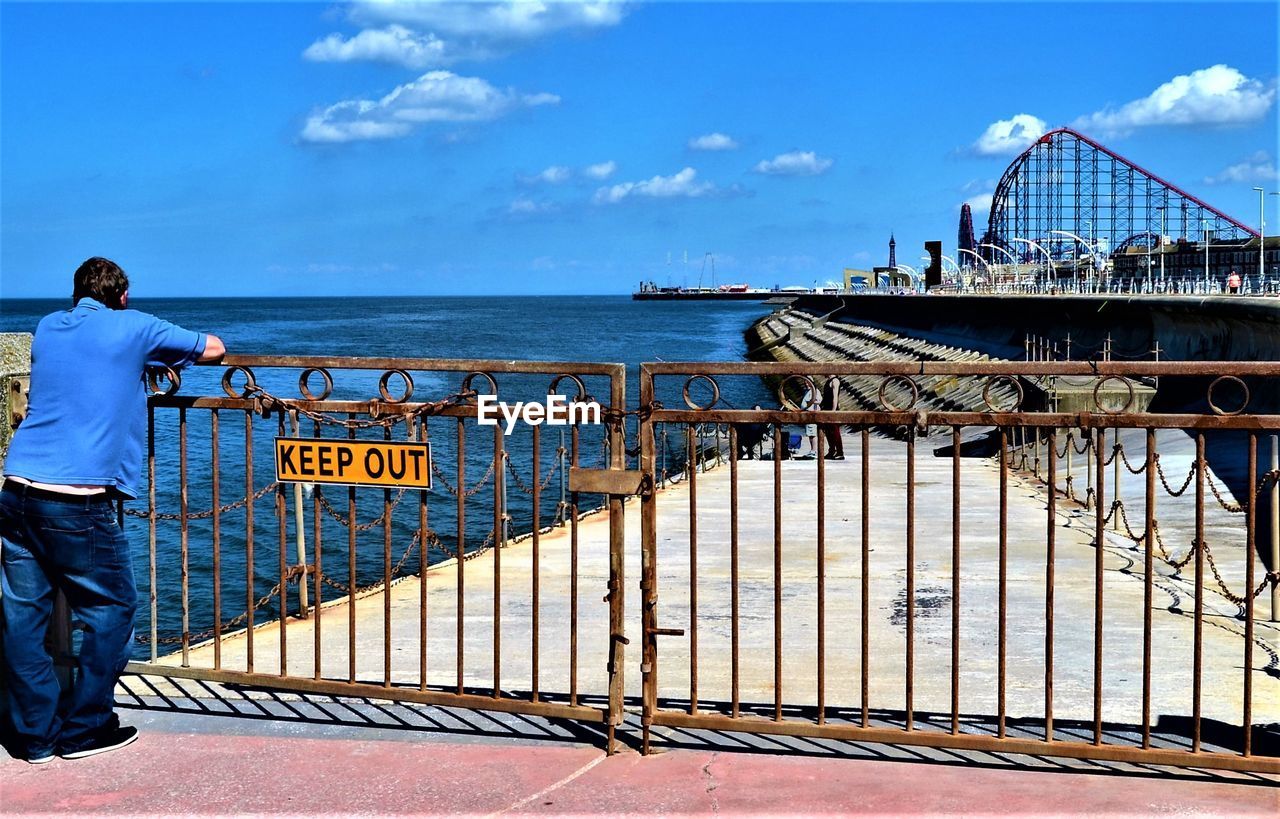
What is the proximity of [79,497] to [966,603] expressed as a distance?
18.5 ft

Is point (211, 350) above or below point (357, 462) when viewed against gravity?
above

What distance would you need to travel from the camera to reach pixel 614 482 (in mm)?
4809

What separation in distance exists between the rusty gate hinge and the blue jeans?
1.63 m

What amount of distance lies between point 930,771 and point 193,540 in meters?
19.0

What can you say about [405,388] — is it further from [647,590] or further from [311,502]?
[311,502]

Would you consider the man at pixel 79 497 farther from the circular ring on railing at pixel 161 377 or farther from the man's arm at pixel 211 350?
the circular ring on railing at pixel 161 377

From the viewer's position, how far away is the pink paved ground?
4238mm

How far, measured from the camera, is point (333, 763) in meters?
4.67

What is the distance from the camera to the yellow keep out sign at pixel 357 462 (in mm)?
5004

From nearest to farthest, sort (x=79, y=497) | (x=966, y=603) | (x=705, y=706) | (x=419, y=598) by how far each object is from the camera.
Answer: (x=79, y=497)
(x=705, y=706)
(x=966, y=603)
(x=419, y=598)

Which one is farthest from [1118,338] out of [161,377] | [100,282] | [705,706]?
[100,282]

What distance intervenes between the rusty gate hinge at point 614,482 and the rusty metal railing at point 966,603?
0.18ft

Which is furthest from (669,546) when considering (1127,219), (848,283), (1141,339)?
(848,283)

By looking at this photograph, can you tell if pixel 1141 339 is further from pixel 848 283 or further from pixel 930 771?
pixel 848 283
